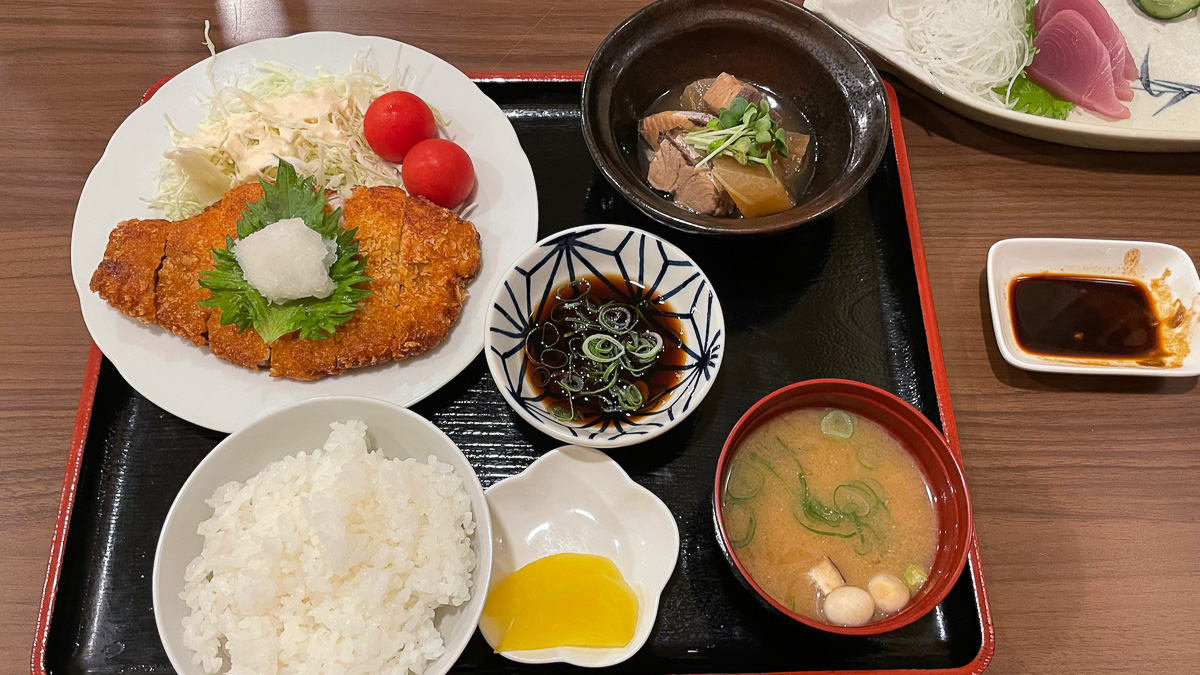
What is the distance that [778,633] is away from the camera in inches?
74.0

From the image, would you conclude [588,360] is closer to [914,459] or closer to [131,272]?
[914,459]

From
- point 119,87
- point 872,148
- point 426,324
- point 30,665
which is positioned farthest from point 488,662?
point 119,87

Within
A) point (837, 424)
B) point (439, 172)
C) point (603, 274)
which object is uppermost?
point (439, 172)

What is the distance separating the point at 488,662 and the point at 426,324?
98cm

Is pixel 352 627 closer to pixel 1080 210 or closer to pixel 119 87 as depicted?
pixel 119 87

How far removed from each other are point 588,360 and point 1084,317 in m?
1.75

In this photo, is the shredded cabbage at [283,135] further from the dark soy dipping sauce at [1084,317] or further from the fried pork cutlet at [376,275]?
the dark soy dipping sauce at [1084,317]

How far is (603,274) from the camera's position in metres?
2.18

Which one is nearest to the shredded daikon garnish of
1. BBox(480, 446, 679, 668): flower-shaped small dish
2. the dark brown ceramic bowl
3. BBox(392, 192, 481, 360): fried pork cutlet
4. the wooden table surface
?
the wooden table surface

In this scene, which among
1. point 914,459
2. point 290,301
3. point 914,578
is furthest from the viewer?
point 290,301

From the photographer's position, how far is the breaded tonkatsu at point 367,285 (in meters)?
2.03

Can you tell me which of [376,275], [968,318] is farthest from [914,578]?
[376,275]

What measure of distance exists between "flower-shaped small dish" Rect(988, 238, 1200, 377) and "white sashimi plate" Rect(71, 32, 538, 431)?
1642 mm

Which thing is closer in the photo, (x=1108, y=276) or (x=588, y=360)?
(x=588, y=360)
